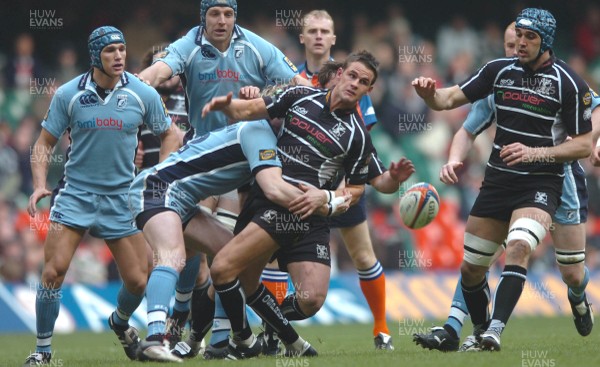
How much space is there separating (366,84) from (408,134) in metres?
11.5

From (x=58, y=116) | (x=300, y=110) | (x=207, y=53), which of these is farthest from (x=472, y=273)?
(x=58, y=116)

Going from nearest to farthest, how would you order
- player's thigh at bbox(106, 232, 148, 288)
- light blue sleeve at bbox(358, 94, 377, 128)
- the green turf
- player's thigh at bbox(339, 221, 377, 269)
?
the green turf, player's thigh at bbox(106, 232, 148, 288), player's thigh at bbox(339, 221, 377, 269), light blue sleeve at bbox(358, 94, 377, 128)

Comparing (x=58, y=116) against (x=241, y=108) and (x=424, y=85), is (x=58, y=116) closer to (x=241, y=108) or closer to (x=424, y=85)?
(x=241, y=108)

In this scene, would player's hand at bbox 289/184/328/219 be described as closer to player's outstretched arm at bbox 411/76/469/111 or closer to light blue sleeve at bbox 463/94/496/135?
player's outstretched arm at bbox 411/76/469/111

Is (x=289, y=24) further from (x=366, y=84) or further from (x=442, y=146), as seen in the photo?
(x=366, y=84)

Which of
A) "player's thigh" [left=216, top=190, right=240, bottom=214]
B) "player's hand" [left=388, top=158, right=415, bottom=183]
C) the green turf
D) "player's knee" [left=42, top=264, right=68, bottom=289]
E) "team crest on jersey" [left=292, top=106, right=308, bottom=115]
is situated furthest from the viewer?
"player's thigh" [left=216, top=190, right=240, bottom=214]

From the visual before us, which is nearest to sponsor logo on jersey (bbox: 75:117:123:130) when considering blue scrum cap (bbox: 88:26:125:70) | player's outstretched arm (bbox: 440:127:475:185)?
blue scrum cap (bbox: 88:26:125:70)

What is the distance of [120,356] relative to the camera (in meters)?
9.62

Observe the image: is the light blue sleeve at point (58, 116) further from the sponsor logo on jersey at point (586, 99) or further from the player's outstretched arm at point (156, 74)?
the sponsor logo on jersey at point (586, 99)

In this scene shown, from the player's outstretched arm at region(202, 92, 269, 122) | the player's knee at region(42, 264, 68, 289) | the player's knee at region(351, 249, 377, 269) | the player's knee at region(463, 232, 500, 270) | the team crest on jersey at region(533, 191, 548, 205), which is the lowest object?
the player's knee at region(351, 249, 377, 269)

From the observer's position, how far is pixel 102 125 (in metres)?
8.76

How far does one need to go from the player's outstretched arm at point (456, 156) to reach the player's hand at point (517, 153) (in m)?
0.44

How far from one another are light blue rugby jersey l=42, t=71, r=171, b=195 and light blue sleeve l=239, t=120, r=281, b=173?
0.90 metres

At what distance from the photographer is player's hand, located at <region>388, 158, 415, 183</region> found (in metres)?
8.16
